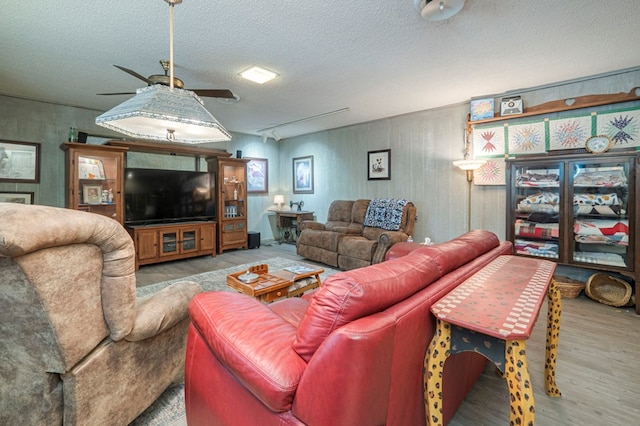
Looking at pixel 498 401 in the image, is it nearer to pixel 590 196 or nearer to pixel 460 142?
pixel 590 196

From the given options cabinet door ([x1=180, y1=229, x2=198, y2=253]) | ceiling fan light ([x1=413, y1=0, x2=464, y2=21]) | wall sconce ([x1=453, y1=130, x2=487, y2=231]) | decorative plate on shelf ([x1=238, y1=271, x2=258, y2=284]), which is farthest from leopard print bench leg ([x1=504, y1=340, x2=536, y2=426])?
cabinet door ([x1=180, y1=229, x2=198, y2=253])

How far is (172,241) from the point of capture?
4.64 m

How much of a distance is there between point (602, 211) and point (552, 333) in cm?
221

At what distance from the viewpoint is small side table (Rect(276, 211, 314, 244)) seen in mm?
5963

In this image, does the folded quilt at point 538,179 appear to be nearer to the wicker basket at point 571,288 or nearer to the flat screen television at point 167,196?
the wicker basket at point 571,288

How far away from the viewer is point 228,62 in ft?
9.34

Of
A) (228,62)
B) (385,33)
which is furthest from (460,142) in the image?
(228,62)

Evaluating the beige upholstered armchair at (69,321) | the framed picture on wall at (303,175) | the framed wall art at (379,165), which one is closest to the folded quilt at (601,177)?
Answer: the framed wall art at (379,165)

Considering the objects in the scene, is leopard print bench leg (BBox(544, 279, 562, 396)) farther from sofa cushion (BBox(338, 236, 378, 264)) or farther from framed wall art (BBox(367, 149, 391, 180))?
framed wall art (BBox(367, 149, 391, 180))

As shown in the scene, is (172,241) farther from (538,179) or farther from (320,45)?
(538,179)

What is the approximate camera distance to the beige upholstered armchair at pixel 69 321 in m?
0.90

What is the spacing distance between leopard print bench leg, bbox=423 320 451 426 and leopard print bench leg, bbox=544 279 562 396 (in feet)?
3.22

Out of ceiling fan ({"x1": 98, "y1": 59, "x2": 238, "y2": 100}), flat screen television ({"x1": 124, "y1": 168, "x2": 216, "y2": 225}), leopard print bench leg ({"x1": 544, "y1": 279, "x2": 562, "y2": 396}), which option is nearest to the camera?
leopard print bench leg ({"x1": 544, "y1": 279, "x2": 562, "y2": 396})

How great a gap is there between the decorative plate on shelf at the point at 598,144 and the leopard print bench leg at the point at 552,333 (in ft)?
7.84
